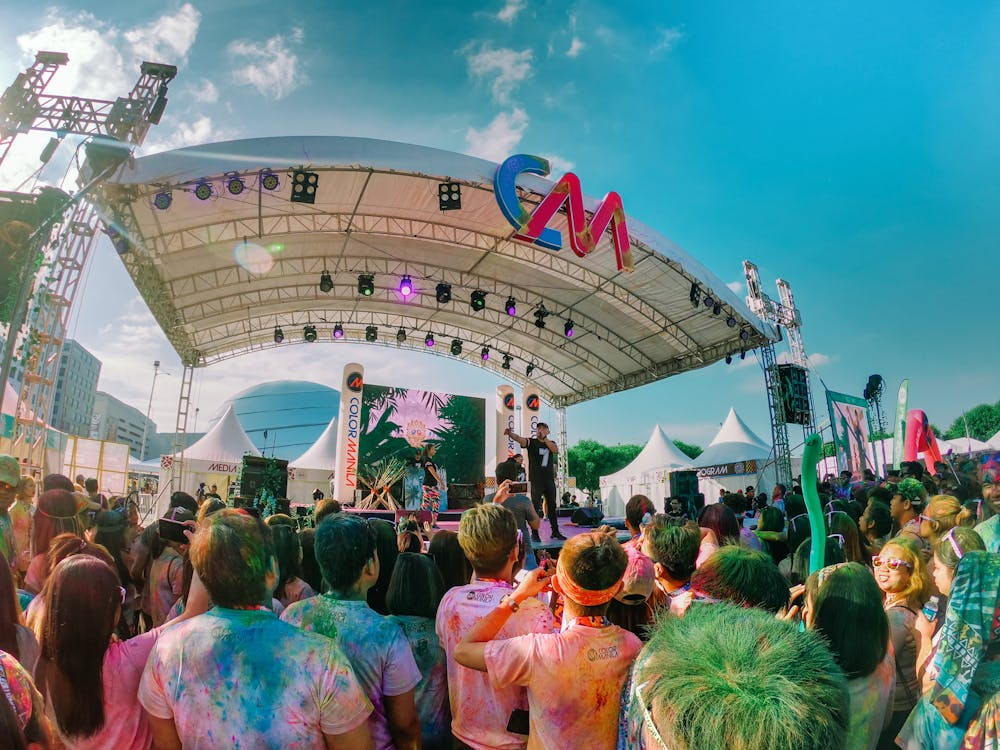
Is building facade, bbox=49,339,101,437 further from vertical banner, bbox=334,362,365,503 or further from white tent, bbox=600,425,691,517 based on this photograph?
white tent, bbox=600,425,691,517

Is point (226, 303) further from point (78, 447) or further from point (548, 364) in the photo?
point (548, 364)

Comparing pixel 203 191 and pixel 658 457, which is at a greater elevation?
pixel 203 191

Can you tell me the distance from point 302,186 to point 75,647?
974cm

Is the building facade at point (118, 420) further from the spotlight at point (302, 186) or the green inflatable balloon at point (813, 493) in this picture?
the green inflatable balloon at point (813, 493)

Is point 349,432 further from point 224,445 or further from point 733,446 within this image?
point 733,446

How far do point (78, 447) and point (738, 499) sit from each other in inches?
503

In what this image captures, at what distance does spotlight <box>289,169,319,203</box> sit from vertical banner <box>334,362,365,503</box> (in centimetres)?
615

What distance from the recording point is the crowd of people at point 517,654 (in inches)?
34.1

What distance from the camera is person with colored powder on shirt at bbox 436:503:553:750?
1.87m

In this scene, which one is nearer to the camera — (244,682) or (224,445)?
(244,682)

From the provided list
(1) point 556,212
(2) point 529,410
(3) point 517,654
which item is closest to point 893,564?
(3) point 517,654

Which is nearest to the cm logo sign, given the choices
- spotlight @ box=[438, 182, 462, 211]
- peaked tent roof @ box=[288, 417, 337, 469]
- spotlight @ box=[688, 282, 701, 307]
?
spotlight @ box=[438, 182, 462, 211]

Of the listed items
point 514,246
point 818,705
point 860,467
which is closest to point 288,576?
point 818,705

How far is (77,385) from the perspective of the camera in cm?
8444
